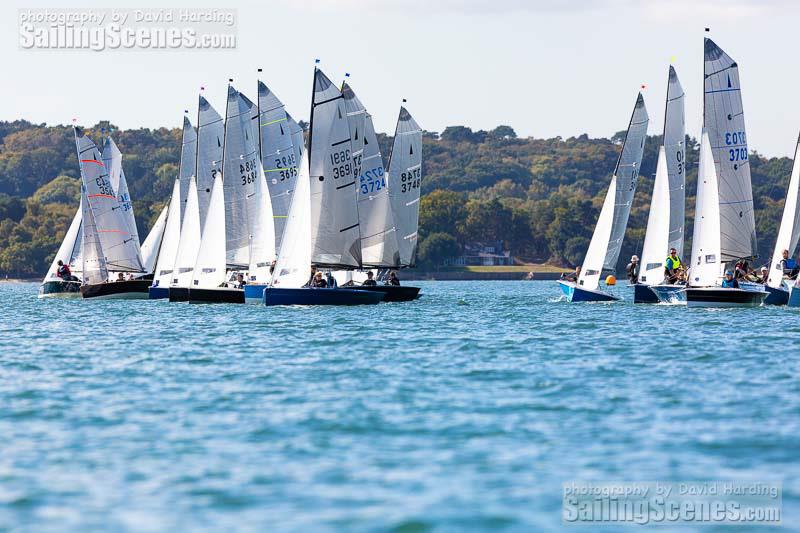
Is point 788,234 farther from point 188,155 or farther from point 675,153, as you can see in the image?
point 188,155

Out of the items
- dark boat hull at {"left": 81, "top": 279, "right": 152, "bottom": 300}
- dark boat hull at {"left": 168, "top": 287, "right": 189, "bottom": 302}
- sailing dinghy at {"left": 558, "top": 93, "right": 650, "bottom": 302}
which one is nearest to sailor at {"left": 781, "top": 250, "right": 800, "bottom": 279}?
sailing dinghy at {"left": 558, "top": 93, "right": 650, "bottom": 302}

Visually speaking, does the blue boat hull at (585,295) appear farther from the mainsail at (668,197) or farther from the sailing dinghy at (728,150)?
the sailing dinghy at (728,150)

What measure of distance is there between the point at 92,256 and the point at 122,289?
2676 millimetres

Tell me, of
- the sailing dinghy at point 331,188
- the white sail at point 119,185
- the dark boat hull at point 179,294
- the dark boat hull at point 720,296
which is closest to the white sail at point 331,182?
the sailing dinghy at point 331,188

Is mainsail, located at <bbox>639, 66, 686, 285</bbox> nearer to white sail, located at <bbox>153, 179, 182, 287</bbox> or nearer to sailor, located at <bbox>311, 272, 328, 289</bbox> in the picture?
sailor, located at <bbox>311, 272, 328, 289</bbox>

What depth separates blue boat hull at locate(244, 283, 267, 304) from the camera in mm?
47156

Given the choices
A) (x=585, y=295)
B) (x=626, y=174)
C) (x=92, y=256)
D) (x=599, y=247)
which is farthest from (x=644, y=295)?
(x=92, y=256)

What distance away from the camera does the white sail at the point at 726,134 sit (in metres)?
45.8

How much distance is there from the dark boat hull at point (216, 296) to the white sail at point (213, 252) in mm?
281

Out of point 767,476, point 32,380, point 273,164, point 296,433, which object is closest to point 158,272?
point 273,164

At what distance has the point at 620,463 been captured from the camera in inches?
587

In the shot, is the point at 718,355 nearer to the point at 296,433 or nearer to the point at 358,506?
the point at 296,433

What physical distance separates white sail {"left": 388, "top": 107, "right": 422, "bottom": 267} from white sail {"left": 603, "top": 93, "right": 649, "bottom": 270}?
356 inches

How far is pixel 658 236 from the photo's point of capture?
159ft
